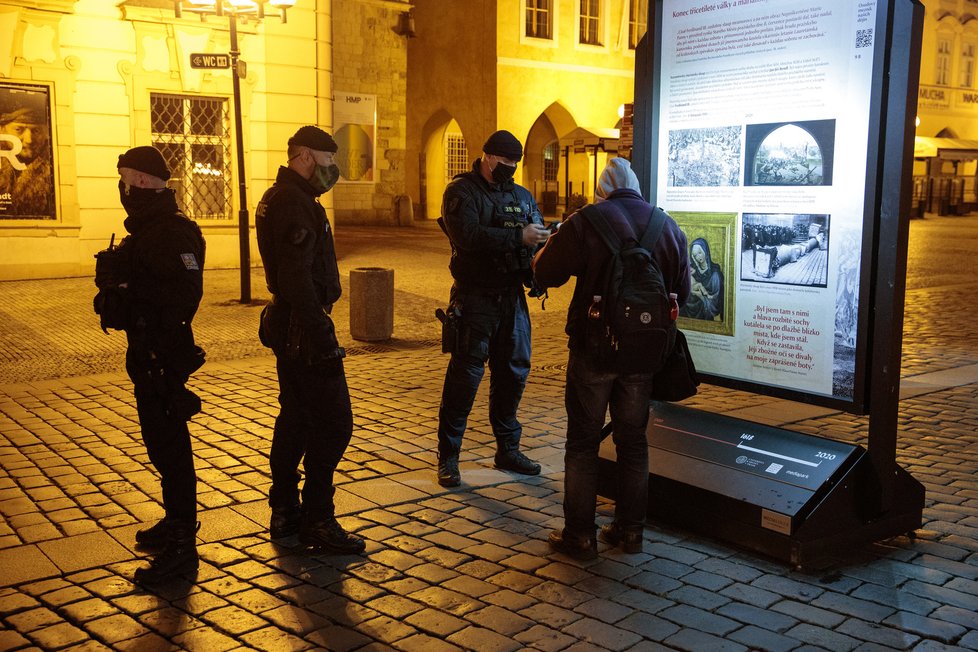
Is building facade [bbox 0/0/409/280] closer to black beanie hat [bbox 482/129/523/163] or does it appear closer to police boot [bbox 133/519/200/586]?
black beanie hat [bbox 482/129/523/163]

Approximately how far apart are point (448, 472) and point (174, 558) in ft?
5.69

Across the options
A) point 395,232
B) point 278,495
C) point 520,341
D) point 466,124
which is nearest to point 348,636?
point 278,495

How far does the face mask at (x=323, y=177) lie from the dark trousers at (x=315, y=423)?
792 mm

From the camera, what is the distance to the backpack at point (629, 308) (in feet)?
13.8

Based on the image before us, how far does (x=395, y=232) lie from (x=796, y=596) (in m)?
22.6

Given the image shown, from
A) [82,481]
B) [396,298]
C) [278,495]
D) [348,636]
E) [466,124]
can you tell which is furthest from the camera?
[466,124]

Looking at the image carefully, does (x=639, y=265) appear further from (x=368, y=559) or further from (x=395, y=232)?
(x=395, y=232)

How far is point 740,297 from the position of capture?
16.5 ft

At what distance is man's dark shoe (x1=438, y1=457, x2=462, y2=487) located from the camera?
5547 mm

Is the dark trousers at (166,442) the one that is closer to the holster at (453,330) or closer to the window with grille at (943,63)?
the holster at (453,330)

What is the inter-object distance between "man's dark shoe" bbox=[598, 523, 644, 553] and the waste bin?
226 inches

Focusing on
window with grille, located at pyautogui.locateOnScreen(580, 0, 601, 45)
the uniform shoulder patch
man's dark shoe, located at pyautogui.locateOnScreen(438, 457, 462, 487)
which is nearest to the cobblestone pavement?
man's dark shoe, located at pyautogui.locateOnScreen(438, 457, 462, 487)

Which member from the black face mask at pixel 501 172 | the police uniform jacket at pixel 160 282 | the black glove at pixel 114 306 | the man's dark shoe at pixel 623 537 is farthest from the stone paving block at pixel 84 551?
the black face mask at pixel 501 172

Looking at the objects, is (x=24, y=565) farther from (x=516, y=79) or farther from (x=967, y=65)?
(x=967, y=65)
